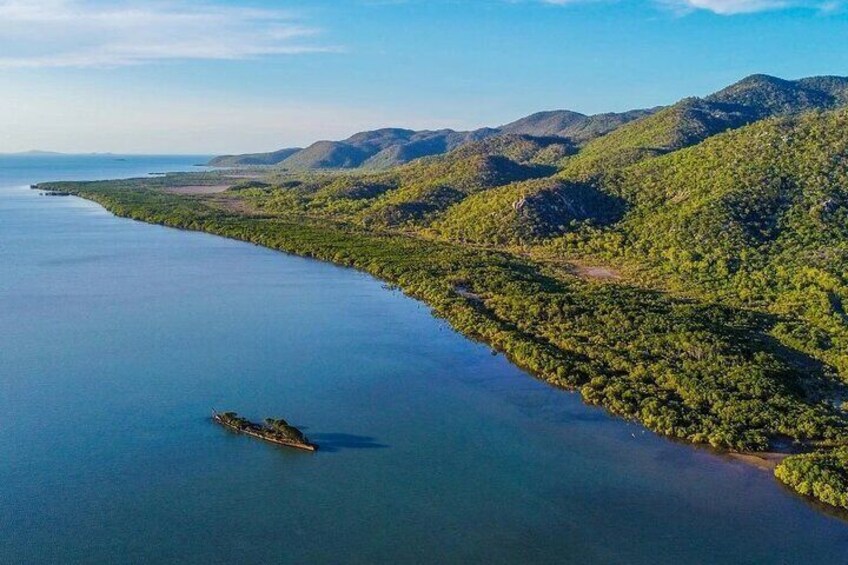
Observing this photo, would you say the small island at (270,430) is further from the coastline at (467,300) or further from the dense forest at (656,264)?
the dense forest at (656,264)

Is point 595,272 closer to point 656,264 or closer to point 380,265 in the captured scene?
point 656,264

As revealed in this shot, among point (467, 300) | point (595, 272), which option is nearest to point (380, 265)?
point (467, 300)

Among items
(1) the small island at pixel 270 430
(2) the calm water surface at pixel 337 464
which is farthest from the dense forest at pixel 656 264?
(1) the small island at pixel 270 430

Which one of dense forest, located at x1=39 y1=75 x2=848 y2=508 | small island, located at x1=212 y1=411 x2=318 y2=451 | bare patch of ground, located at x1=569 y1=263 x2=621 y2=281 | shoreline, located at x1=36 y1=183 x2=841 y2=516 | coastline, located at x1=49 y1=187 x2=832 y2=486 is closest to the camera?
coastline, located at x1=49 y1=187 x2=832 y2=486

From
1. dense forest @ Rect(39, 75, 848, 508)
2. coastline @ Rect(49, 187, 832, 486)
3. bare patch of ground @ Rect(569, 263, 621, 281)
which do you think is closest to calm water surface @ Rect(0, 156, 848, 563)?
coastline @ Rect(49, 187, 832, 486)

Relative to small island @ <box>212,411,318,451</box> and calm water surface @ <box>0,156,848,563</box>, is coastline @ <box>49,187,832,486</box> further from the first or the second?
small island @ <box>212,411,318,451</box>

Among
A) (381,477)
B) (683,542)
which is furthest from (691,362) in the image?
(381,477)
